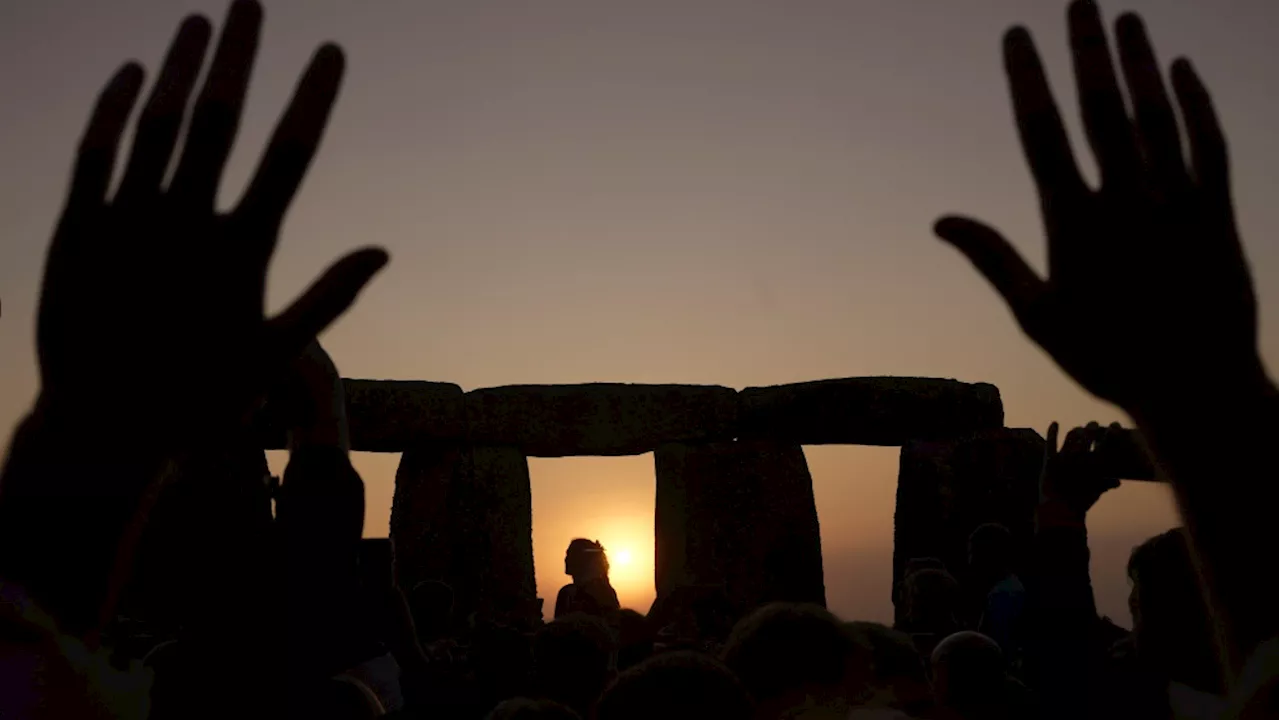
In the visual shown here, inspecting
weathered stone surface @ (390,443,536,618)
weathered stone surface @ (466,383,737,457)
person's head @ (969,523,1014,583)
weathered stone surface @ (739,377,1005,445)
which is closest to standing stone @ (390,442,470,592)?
weathered stone surface @ (390,443,536,618)

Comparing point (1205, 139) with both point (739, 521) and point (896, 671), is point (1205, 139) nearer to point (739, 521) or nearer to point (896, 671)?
point (896, 671)

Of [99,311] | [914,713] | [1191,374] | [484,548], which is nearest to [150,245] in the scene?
[99,311]

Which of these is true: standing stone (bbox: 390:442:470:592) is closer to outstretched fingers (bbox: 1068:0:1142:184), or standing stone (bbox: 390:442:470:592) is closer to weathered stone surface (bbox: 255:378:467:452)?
weathered stone surface (bbox: 255:378:467:452)

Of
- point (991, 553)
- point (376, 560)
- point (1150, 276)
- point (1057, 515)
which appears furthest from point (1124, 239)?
point (991, 553)

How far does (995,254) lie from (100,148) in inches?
38.5

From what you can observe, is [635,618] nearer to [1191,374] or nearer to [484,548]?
[1191,374]

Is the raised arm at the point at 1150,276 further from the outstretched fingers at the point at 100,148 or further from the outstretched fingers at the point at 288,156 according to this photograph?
the outstretched fingers at the point at 100,148

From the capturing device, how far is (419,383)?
1349 centimetres

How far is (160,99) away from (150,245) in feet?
0.50

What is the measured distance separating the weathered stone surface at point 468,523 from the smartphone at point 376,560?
10.4 meters

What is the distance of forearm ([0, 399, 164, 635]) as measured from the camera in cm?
115

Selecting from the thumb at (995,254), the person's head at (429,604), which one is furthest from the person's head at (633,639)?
the thumb at (995,254)

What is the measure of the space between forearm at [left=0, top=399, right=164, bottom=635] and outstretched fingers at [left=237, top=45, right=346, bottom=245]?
272mm

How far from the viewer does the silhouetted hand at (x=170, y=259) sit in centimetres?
119
